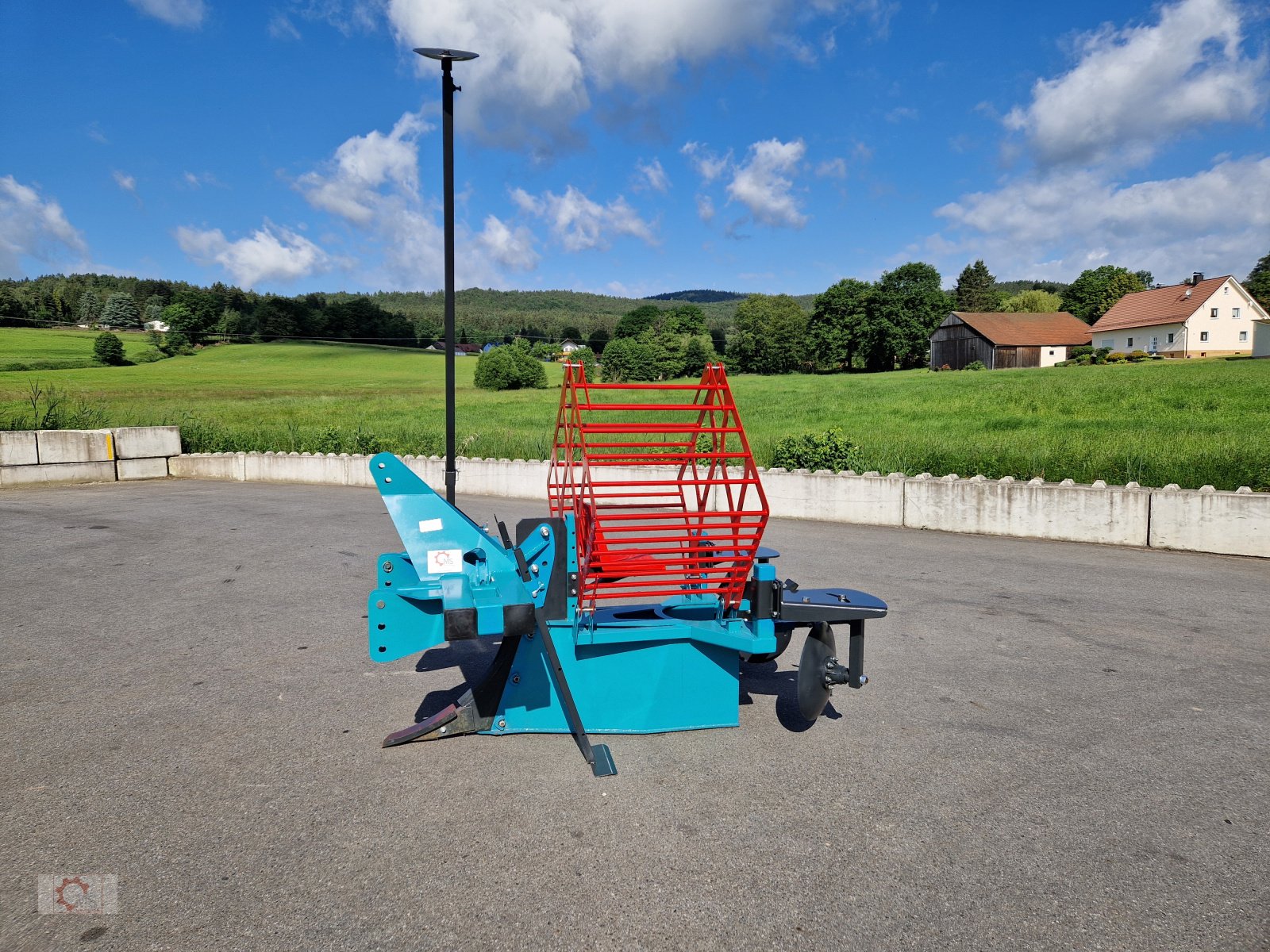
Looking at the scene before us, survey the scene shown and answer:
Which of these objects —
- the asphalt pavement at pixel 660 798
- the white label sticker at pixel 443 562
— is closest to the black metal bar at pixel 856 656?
the asphalt pavement at pixel 660 798

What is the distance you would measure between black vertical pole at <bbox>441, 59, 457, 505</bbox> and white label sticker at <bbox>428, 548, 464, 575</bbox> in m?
3.13

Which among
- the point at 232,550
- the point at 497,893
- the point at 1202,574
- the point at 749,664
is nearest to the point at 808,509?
the point at 1202,574

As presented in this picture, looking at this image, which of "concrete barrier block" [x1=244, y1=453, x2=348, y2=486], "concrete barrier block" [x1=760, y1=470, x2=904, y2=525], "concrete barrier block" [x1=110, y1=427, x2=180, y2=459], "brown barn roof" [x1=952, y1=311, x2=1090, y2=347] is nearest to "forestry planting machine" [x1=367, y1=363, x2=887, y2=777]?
"concrete barrier block" [x1=760, y1=470, x2=904, y2=525]

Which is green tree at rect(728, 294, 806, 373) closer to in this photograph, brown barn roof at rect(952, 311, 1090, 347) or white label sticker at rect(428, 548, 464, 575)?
brown barn roof at rect(952, 311, 1090, 347)

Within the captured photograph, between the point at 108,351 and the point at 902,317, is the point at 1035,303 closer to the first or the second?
the point at 902,317

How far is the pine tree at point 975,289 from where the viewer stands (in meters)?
111

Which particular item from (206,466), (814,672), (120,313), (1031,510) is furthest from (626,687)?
(120,313)

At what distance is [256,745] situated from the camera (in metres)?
4.51

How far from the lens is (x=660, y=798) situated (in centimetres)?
393

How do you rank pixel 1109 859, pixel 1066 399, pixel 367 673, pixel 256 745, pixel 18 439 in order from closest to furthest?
pixel 1109 859 < pixel 256 745 < pixel 367 673 < pixel 18 439 < pixel 1066 399

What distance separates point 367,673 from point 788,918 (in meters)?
3.69

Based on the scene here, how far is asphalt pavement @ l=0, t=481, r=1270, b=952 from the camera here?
9.89 ft

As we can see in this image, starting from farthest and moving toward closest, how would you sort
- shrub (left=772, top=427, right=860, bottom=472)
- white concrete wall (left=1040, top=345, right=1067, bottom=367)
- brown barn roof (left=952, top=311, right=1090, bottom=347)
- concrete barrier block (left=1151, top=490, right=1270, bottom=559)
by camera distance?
white concrete wall (left=1040, top=345, right=1067, bottom=367), brown barn roof (left=952, top=311, right=1090, bottom=347), shrub (left=772, top=427, right=860, bottom=472), concrete barrier block (left=1151, top=490, right=1270, bottom=559)

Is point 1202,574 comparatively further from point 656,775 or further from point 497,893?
point 497,893
